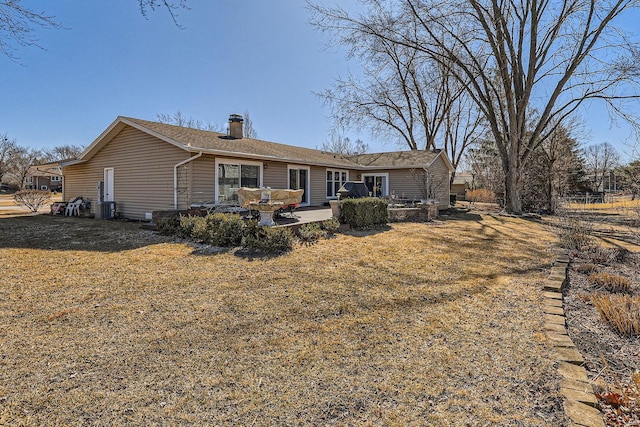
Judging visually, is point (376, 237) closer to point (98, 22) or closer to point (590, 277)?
point (590, 277)

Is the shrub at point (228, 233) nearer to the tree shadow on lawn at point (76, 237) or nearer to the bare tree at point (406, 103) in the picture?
the tree shadow on lawn at point (76, 237)

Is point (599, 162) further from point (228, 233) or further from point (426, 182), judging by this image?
point (228, 233)

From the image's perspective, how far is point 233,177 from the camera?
37.2 feet

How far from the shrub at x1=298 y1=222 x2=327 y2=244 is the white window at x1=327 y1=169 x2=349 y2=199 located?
832cm

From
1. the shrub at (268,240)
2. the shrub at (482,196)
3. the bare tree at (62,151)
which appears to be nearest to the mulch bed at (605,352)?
the shrub at (268,240)

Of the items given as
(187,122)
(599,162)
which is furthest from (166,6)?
(599,162)

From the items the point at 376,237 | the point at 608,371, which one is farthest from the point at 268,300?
the point at 376,237

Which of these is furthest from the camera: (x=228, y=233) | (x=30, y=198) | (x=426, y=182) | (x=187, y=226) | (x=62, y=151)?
(x=62, y=151)

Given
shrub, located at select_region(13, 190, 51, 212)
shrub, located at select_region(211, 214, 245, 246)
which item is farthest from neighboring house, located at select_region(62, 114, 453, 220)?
shrub, located at select_region(211, 214, 245, 246)

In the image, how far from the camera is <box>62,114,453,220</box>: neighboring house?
10.3 metres

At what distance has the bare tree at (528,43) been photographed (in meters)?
14.2

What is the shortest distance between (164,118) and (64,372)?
3531cm

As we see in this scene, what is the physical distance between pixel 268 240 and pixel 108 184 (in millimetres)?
10216

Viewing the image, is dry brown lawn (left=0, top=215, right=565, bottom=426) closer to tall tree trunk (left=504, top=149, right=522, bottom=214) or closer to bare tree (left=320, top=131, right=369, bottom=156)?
tall tree trunk (left=504, top=149, right=522, bottom=214)
